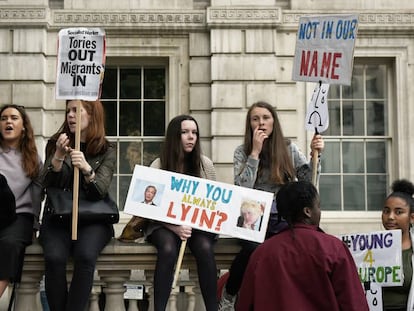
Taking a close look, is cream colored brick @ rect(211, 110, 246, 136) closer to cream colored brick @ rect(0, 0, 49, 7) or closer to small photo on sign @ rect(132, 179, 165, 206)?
cream colored brick @ rect(0, 0, 49, 7)

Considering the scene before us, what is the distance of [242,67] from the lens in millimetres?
14117

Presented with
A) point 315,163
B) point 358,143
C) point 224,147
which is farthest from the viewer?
point 358,143

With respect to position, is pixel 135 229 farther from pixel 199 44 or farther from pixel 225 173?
pixel 199 44

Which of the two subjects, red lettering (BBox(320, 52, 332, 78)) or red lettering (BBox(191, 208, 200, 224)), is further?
red lettering (BBox(320, 52, 332, 78))

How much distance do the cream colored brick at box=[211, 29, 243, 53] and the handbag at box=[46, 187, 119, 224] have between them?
26.2ft

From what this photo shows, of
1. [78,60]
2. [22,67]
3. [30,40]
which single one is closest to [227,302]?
[78,60]

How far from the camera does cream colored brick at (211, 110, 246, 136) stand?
14.0m

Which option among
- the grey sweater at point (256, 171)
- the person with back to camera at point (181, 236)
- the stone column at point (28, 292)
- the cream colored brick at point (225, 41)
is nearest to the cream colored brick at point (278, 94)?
the cream colored brick at point (225, 41)

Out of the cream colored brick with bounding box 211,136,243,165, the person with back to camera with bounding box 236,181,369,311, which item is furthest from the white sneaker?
the cream colored brick with bounding box 211,136,243,165

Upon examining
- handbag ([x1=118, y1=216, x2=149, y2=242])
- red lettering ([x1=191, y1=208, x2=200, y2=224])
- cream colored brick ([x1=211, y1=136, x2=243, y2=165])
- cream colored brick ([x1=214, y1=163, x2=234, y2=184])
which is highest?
cream colored brick ([x1=211, y1=136, x2=243, y2=165])

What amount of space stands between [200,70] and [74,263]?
8.39 m

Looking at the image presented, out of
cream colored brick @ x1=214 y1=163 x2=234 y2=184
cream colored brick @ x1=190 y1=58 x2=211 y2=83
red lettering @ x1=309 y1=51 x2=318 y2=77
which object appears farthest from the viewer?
cream colored brick @ x1=190 y1=58 x2=211 y2=83

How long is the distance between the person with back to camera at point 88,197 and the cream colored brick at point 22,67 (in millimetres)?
7515

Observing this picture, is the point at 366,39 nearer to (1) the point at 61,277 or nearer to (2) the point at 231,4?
(2) the point at 231,4
